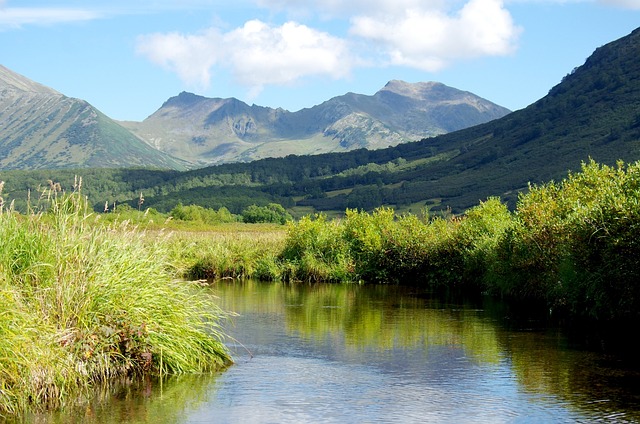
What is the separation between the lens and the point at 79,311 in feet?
51.9

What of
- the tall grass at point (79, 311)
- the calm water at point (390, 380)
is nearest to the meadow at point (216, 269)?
the tall grass at point (79, 311)

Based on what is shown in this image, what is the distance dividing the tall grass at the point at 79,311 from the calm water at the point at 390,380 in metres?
0.57

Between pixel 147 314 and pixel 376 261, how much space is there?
33.2m

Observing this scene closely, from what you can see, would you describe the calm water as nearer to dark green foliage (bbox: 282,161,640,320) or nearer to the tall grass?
the tall grass

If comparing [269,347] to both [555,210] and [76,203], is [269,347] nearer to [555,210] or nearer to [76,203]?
[76,203]

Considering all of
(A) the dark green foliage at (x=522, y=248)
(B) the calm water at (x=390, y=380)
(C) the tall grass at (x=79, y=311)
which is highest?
(A) the dark green foliage at (x=522, y=248)

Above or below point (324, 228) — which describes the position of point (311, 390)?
below

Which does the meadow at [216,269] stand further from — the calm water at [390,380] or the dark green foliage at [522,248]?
the calm water at [390,380]

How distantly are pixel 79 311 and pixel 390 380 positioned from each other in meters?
6.84

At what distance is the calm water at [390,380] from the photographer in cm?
1488

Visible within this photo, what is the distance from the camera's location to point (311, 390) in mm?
16828

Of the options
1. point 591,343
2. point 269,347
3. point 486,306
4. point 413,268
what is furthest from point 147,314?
point 413,268

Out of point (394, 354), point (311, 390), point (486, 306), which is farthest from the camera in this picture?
point (486, 306)

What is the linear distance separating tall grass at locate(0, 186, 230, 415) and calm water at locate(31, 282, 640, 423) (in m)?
0.57
